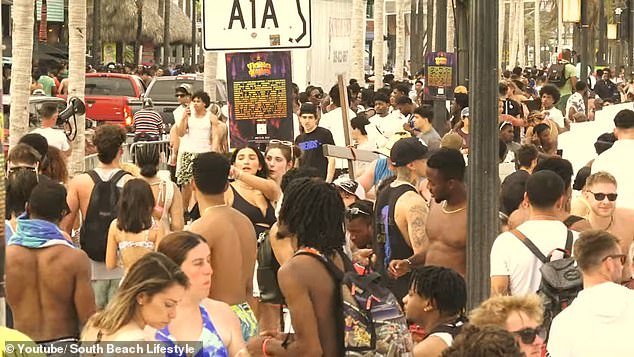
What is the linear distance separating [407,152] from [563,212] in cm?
191

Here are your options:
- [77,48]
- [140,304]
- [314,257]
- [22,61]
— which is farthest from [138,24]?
[140,304]

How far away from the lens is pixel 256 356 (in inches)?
294

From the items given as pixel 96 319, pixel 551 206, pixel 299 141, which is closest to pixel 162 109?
pixel 299 141

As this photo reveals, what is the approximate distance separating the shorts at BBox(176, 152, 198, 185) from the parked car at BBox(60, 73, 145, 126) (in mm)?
16153

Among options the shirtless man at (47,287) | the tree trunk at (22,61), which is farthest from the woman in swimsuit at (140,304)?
the tree trunk at (22,61)

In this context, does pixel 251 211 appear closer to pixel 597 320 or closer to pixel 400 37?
pixel 597 320

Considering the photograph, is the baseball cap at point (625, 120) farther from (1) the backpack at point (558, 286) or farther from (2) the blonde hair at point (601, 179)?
(1) the backpack at point (558, 286)

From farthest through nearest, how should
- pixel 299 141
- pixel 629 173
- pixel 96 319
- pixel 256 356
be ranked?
→ pixel 299 141, pixel 629 173, pixel 256 356, pixel 96 319

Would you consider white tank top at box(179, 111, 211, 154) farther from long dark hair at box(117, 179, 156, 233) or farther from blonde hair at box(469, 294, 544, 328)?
blonde hair at box(469, 294, 544, 328)

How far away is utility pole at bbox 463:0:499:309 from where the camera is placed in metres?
7.74

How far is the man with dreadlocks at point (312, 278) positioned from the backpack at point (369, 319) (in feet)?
0.27

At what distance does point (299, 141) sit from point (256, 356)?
9221 millimetres

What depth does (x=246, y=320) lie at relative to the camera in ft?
30.0

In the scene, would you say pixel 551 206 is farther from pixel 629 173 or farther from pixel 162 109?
pixel 162 109
